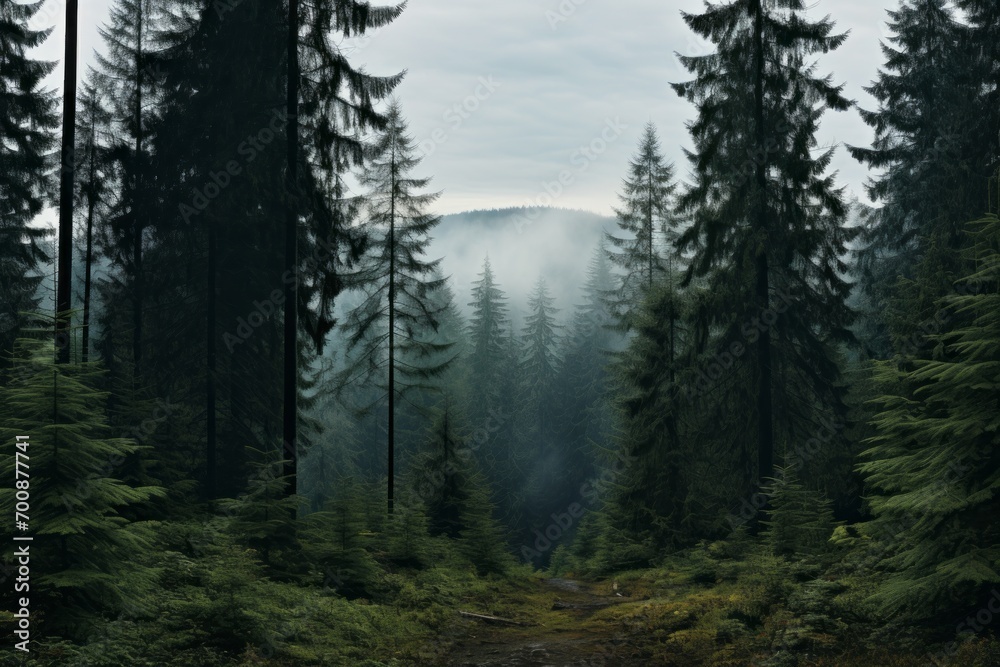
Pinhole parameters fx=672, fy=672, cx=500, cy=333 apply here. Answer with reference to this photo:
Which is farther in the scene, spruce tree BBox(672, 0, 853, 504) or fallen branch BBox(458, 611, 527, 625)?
spruce tree BBox(672, 0, 853, 504)

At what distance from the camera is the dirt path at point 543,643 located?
9.99 metres

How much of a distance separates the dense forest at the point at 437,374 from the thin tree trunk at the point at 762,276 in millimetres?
80

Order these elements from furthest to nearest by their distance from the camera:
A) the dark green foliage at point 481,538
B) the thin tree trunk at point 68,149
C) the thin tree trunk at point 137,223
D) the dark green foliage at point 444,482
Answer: the dark green foliage at point 444,482
the dark green foliage at point 481,538
the thin tree trunk at point 137,223
the thin tree trunk at point 68,149

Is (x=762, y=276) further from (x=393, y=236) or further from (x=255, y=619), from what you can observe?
(x=255, y=619)

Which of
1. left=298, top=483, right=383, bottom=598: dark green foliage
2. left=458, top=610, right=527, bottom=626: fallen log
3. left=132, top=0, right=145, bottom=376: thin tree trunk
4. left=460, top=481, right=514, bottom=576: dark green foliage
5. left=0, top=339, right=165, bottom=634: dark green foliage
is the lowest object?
left=460, top=481, right=514, bottom=576: dark green foliage

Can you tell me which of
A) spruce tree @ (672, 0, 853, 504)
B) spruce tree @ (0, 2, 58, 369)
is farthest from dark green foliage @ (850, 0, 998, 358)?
spruce tree @ (0, 2, 58, 369)

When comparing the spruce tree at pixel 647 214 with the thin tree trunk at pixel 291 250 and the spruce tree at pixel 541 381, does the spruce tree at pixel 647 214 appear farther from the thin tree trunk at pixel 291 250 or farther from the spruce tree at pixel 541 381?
the spruce tree at pixel 541 381

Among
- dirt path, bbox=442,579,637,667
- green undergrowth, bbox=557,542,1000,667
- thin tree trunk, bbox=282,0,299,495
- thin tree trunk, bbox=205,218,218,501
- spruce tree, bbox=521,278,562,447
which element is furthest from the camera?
spruce tree, bbox=521,278,562,447

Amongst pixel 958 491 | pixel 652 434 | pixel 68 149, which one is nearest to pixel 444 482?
pixel 652 434

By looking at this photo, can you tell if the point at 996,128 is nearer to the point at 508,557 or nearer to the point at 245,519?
the point at 508,557

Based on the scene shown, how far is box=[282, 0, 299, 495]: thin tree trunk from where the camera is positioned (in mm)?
14555

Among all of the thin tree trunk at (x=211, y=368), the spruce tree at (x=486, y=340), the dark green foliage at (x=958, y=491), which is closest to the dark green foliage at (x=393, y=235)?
the thin tree trunk at (x=211, y=368)

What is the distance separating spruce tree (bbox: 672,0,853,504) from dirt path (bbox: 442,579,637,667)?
7.25 metres

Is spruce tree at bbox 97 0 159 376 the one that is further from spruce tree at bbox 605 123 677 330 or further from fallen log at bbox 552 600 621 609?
spruce tree at bbox 605 123 677 330
